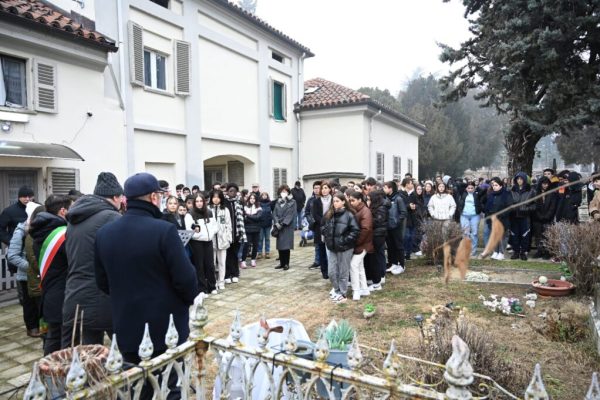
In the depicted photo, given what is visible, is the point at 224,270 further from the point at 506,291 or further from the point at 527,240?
the point at 527,240

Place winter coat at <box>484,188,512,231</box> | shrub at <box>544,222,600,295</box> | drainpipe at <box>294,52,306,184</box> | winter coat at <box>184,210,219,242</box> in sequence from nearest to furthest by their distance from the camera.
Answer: shrub at <box>544,222,600,295</box>, winter coat at <box>184,210,219,242</box>, winter coat at <box>484,188,512,231</box>, drainpipe at <box>294,52,306,184</box>

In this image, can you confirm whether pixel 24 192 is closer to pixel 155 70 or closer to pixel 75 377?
pixel 75 377

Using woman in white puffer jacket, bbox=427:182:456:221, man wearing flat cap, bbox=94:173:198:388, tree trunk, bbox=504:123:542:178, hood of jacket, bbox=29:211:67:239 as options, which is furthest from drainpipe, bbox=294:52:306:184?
man wearing flat cap, bbox=94:173:198:388

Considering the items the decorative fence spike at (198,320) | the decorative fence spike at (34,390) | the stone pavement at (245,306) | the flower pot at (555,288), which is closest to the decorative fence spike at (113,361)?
the decorative fence spike at (34,390)

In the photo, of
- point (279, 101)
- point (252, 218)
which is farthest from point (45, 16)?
point (279, 101)

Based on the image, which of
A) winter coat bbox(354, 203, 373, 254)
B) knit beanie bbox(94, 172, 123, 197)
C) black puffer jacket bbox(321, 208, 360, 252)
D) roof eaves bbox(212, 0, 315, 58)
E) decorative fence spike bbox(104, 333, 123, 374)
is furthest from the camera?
roof eaves bbox(212, 0, 315, 58)

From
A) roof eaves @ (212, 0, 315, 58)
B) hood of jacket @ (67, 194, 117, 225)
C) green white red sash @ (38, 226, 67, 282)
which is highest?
roof eaves @ (212, 0, 315, 58)

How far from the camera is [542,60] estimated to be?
33.8 feet

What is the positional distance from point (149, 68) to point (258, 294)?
25.0ft

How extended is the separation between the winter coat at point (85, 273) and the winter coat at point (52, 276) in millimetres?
474

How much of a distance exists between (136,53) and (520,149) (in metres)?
11.8

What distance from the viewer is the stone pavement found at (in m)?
4.42

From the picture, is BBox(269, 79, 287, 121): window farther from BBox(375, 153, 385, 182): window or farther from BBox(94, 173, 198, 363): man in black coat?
BBox(94, 173, 198, 363): man in black coat

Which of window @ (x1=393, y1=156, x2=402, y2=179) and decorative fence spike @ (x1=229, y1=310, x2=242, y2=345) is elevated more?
window @ (x1=393, y1=156, x2=402, y2=179)
